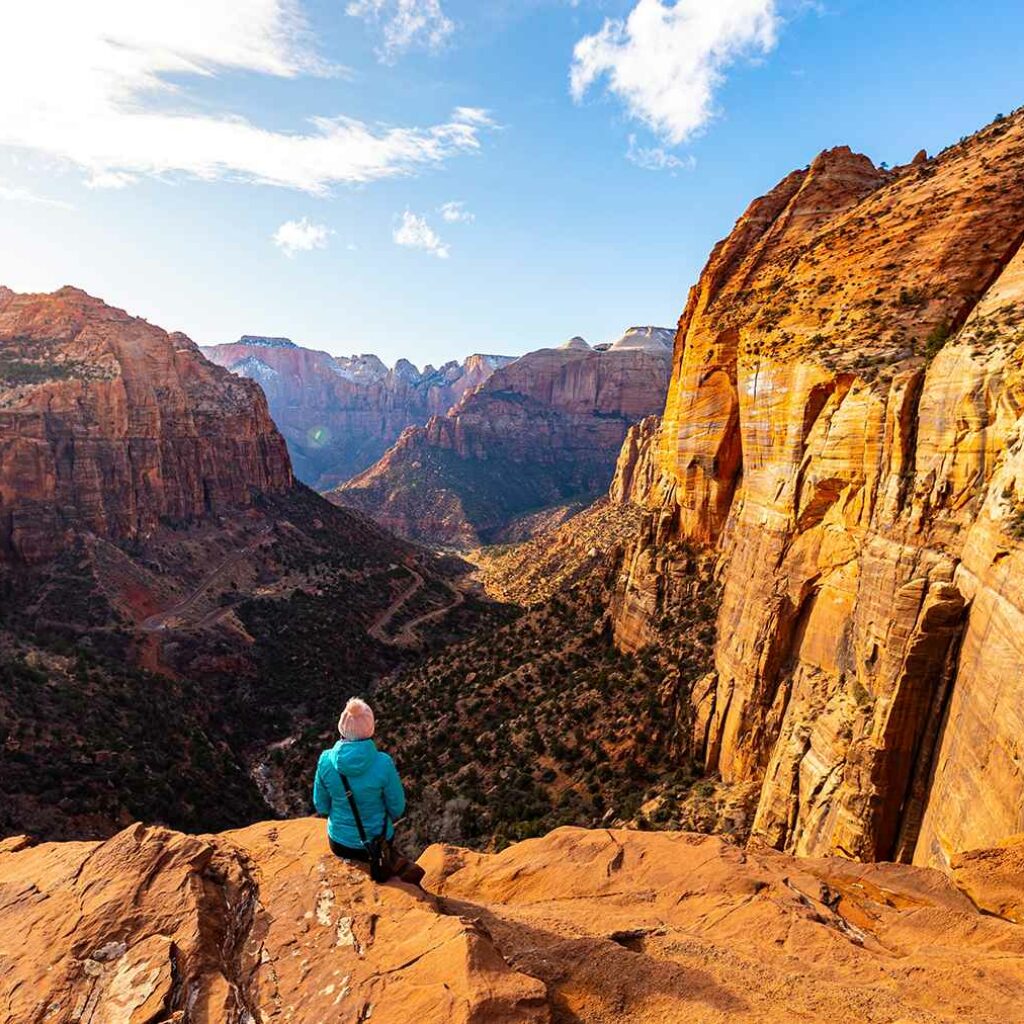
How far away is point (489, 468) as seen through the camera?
185625 millimetres

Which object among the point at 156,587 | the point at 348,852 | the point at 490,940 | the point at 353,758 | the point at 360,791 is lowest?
the point at 156,587

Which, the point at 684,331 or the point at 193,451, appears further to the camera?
the point at 193,451

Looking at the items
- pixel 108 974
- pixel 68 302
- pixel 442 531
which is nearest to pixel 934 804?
pixel 108 974

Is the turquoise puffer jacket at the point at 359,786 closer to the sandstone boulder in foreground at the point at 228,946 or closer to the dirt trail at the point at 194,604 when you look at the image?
the sandstone boulder in foreground at the point at 228,946

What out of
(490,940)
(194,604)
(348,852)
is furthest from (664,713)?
(194,604)

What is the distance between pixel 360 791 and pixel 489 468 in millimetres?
177268

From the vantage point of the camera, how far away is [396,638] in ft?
224

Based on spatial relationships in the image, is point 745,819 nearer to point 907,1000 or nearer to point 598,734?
point 598,734

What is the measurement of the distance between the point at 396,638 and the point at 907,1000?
6375cm

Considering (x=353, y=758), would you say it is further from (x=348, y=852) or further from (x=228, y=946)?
(x=228, y=946)

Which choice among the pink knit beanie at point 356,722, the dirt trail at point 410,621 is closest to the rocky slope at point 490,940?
the pink knit beanie at point 356,722

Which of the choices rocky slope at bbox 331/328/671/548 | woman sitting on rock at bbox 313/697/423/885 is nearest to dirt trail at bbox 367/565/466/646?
woman sitting on rock at bbox 313/697/423/885

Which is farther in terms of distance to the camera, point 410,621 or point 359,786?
point 410,621

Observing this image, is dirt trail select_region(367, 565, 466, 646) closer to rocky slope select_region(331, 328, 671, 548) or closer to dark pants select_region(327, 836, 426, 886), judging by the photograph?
dark pants select_region(327, 836, 426, 886)
